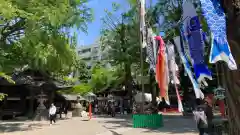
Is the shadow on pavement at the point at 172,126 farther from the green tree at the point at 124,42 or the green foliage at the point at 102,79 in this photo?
the green foliage at the point at 102,79

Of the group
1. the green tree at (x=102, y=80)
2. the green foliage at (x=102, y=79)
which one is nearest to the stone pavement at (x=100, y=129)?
the green tree at (x=102, y=80)

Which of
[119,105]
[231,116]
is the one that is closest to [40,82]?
[119,105]

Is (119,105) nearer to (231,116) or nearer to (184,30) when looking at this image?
(184,30)

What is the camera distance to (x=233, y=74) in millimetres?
7465

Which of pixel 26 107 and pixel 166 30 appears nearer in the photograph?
pixel 166 30

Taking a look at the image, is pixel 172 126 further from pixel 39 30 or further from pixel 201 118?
pixel 39 30

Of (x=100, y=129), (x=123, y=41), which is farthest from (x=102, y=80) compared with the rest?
(x=100, y=129)

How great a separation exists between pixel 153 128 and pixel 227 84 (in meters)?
12.5

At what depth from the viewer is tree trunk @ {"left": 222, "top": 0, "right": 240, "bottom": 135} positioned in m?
7.32

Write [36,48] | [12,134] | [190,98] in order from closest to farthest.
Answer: [12,134], [36,48], [190,98]

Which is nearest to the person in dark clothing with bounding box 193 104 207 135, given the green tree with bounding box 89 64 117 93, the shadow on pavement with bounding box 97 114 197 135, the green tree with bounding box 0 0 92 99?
the shadow on pavement with bounding box 97 114 197 135

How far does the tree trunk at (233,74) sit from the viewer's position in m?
7.32

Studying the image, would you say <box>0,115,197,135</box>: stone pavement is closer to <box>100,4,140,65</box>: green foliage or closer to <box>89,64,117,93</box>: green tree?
<box>100,4,140,65</box>: green foliage

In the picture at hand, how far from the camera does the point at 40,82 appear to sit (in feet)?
118
